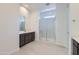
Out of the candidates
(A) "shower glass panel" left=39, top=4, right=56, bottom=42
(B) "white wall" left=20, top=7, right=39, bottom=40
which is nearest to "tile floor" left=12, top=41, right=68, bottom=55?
(A) "shower glass panel" left=39, top=4, right=56, bottom=42

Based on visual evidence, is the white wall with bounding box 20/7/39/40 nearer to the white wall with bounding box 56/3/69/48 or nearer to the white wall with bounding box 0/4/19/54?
the white wall with bounding box 56/3/69/48

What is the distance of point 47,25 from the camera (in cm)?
962

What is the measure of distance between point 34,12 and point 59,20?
8.98 ft

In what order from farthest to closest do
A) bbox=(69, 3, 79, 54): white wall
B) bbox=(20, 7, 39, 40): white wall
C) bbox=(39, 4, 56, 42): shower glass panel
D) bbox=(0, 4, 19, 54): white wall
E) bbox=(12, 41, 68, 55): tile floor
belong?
bbox=(20, 7, 39, 40): white wall → bbox=(39, 4, 56, 42): shower glass panel → bbox=(12, 41, 68, 55): tile floor → bbox=(0, 4, 19, 54): white wall → bbox=(69, 3, 79, 54): white wall

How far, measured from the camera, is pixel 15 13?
596 cm

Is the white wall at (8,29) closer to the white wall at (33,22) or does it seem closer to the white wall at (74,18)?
the white wall at (74,18)

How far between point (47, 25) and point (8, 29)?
4.70 metres

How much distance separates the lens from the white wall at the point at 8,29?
4934mm

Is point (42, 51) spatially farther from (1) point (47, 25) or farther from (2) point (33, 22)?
(2) point (33, 22)

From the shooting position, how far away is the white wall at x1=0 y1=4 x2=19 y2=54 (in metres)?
4.93

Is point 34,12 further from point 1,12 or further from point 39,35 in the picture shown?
point 1,12

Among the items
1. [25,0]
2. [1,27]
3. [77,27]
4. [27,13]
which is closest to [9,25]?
[1,27]

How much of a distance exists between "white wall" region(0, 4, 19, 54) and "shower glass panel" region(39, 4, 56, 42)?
3700 mm

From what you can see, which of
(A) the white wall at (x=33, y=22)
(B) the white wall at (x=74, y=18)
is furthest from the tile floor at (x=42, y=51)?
(A) the white wall at (x=33, y=22)
